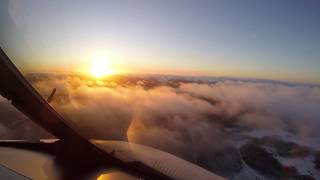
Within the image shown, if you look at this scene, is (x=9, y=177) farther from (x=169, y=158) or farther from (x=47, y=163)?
(x=169, y=158)

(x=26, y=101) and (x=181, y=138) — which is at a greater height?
(x=26, y=101)

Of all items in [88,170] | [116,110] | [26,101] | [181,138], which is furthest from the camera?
[181,138]

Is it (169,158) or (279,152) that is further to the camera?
(279,152)

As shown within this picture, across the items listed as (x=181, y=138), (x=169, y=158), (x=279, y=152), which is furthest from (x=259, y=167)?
(x=169, y=158)

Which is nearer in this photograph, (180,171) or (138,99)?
(180,171)

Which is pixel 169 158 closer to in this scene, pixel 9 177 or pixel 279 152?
pixel 9 177

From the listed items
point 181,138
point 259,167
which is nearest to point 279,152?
point 259,167

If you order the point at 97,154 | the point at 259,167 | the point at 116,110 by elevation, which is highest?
the point at 97,154

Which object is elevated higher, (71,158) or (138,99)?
(71,158)

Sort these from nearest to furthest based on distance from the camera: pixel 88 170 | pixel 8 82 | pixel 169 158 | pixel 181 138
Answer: pixel 8 82 → pixel 88 170 → pixel 169 158 → pixel 181 138
